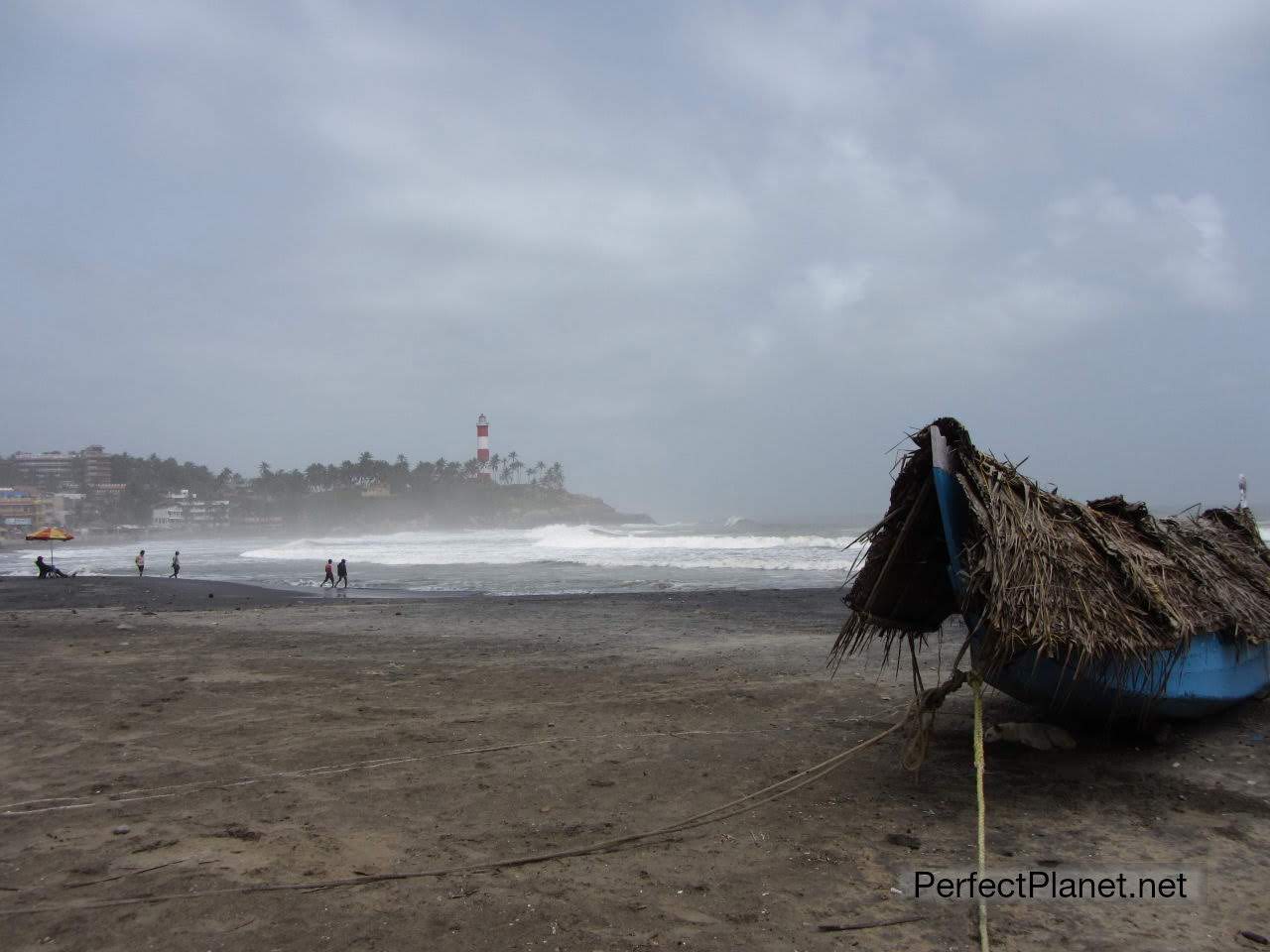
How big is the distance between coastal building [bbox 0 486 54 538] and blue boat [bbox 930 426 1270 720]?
107064 millimetres

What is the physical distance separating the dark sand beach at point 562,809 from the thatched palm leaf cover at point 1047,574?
1044mm

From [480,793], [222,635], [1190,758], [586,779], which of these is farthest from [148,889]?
[222,635]

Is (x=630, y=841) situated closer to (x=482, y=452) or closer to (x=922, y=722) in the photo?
(x=922, y=722)

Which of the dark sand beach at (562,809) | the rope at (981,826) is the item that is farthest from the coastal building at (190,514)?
the rope at (981,826)

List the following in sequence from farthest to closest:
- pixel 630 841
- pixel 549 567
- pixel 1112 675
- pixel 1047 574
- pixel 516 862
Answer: pixel 549 567
pixel 1112 675
pixel 1047 574
pixel 630 841
pixel 516 862

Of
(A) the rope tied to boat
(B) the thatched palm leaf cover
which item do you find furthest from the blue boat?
(A) the rope tied to boat

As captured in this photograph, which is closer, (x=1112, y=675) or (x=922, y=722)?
(x=922, y=722)

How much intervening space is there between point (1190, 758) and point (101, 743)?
28.7 ft

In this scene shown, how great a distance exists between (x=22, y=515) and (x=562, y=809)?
122m

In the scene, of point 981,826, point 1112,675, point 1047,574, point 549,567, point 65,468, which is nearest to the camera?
point 981,826

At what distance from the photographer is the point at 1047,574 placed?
521cm

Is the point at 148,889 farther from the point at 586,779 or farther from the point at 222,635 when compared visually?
the point at 222,635

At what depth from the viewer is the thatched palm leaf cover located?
509 centimetres

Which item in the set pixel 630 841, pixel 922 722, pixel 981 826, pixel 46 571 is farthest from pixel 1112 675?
pixel 46 571
